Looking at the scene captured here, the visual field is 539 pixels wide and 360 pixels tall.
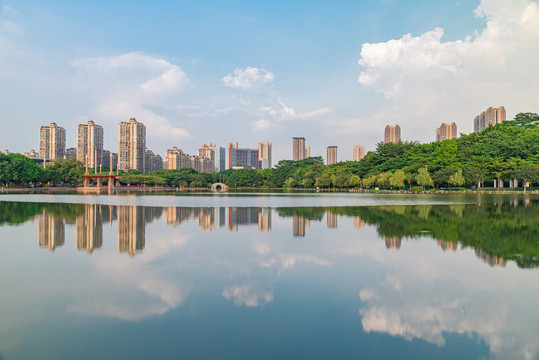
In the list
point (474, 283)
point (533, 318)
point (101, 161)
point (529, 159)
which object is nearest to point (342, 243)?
point (474, 283)

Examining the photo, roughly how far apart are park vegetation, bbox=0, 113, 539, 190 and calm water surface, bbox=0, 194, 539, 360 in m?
52.2

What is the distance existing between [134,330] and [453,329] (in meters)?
4.30

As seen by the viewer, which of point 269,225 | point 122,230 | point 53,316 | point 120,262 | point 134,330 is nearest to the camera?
point 134,330

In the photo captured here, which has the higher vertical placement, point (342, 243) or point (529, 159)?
point (529, 159)

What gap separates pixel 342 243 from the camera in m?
11.1

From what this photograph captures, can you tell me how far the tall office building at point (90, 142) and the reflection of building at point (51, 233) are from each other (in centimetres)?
14567

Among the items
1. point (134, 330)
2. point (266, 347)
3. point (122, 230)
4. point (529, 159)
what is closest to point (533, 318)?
point (266, 347)

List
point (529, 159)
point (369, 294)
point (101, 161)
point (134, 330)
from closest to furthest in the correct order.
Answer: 1. point (134, 330)
2. point (369, 294)
3. point (529, 159)
4. point (101, 161)

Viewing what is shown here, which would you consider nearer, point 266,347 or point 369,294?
point 266,347

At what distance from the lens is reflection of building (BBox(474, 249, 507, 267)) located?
329 inches

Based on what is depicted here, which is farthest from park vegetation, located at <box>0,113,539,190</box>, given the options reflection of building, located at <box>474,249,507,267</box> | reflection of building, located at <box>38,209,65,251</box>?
reflection of building, located at <box>38,209,65,251</box>

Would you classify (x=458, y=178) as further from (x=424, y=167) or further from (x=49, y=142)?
(x=49, y=142)

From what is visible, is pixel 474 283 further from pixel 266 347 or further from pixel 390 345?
pixel 266 347

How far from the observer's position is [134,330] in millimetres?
4785
